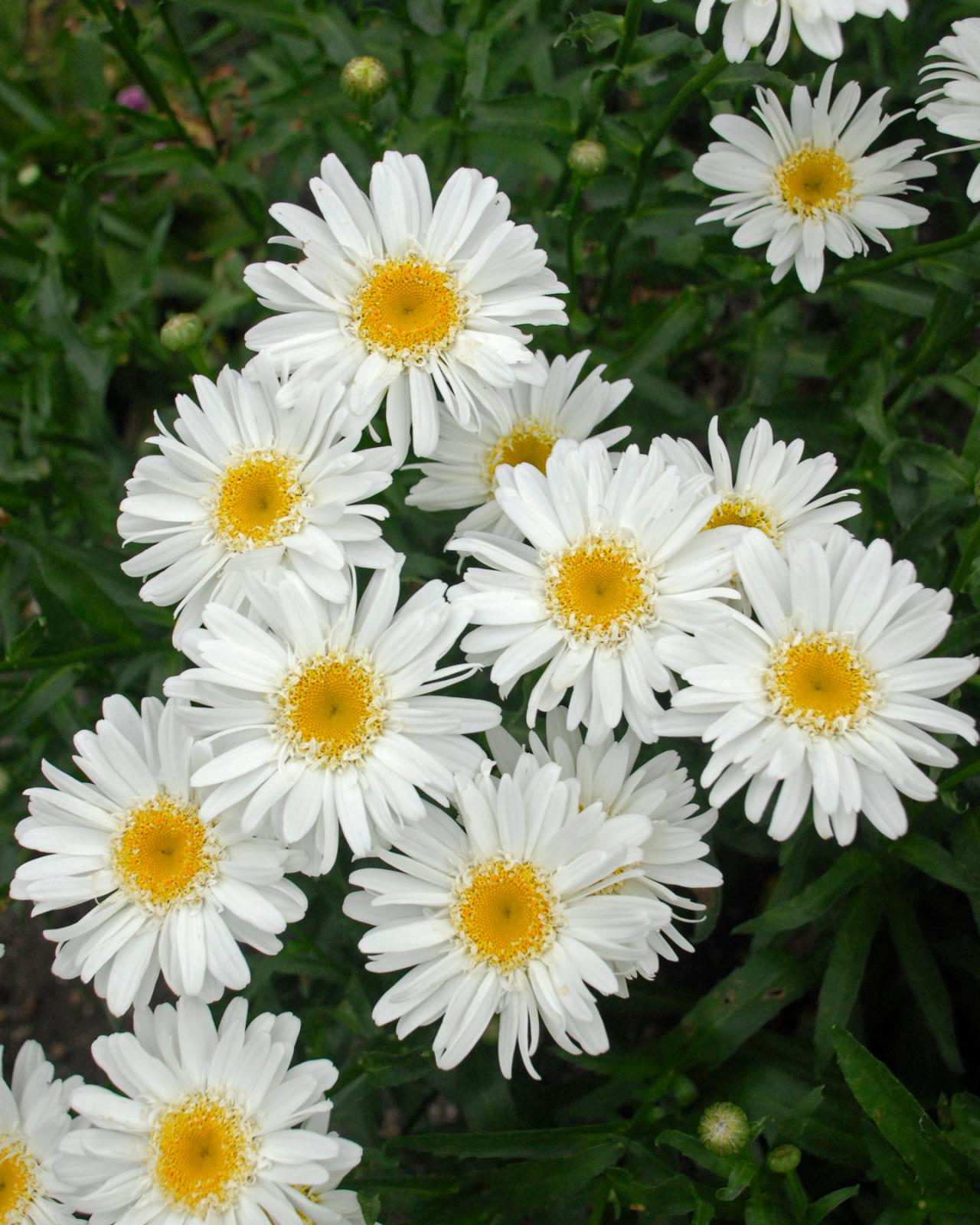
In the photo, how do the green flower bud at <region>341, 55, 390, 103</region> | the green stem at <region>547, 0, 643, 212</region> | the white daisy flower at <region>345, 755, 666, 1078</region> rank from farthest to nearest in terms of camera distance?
the green flower bud at <region>341, 55, 390, 103</region> < the green stem at <region>547, 0, 643, 212</region> < the white daisy flower at <region>345, 755, 666, 1078</region>

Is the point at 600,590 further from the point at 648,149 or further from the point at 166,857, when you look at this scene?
the point at 648,149

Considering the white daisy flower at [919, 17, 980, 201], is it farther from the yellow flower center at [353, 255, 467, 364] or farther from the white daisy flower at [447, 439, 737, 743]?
the yellow flower center at [353, 255, 467, 364]

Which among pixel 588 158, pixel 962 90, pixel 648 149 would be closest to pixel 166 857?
pixel 588 158

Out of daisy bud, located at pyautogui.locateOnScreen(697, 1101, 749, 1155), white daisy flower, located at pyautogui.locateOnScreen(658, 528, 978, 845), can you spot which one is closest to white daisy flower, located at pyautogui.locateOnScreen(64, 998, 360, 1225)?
daisy bud, located at pyautogui.locateOnScreen(697, 1101, 749, 1155)

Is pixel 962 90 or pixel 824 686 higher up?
pixel 962 90

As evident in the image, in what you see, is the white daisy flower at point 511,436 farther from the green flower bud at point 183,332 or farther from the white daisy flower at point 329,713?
the green flower bud at point 183,332

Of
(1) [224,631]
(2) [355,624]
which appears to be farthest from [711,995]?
(1) [224,631]
